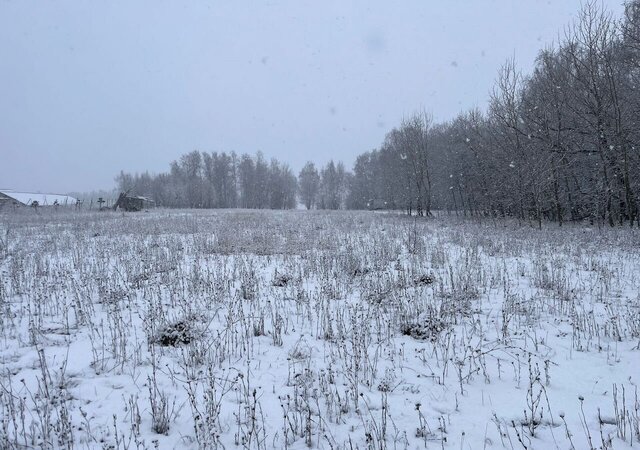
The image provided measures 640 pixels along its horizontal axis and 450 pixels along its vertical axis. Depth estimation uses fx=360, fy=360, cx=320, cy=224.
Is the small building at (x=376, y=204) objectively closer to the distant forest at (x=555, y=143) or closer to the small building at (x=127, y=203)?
the distant forest at (x=555, y=143)

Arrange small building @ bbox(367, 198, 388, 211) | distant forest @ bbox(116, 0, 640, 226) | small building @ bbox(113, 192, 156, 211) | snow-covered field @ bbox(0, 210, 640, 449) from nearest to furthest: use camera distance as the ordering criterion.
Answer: snow-covered field @ bbox(0, 210, 640, 449) → distant forest @ bbox(116, 0, 640, 226) → small building @ bbox(113, 192, 156, 211) → small building @ bbox(367, 198, 388, 211)

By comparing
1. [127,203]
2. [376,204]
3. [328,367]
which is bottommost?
[328,367]

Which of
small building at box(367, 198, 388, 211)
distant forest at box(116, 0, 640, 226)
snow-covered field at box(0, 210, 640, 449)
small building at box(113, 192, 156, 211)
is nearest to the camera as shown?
snow-covered field at box(0, 210, 640, 449)

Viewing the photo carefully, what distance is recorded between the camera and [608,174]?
18422 millimetres

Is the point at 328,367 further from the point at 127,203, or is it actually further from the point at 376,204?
the point at 376,204

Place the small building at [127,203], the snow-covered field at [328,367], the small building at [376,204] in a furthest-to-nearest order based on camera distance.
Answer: the small building at [376,204], the small building at [127,203], the snow-covered field at [328,367]

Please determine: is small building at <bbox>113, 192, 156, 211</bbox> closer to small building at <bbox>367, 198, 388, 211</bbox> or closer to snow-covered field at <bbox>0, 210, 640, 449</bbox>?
small building at <bbox>367, 198, 388, 211</bbox>

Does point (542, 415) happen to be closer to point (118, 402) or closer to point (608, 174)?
point (118, 402)

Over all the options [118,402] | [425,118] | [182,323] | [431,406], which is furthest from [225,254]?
[425,118]

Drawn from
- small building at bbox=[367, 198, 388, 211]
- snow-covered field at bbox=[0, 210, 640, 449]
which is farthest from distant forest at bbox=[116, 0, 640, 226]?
small building at bbox=[367, 198, 388, 211]

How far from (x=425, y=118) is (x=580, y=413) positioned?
3337 cm

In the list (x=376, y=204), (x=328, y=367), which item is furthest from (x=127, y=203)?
(x=328, y=367)

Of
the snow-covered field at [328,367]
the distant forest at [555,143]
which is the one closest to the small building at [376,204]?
the distant forest at [555,143]

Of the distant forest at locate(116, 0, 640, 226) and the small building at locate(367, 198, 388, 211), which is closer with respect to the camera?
the distant forest at locate(116, 0, 640, 226)
